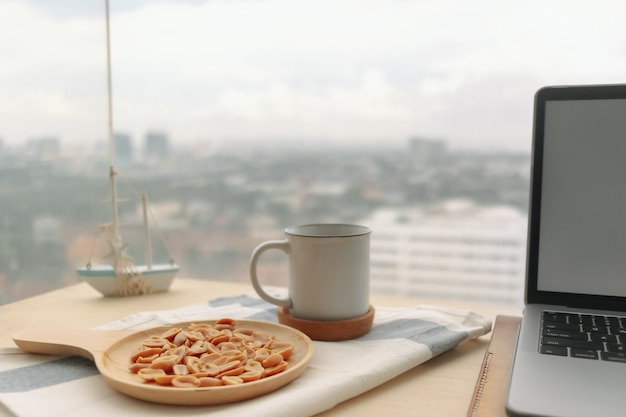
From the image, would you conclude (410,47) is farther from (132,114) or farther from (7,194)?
(7,194)

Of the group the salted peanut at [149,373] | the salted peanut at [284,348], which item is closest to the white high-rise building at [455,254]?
the salted peanut at [284,348]

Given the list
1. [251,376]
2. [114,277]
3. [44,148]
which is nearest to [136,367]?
[251,376]

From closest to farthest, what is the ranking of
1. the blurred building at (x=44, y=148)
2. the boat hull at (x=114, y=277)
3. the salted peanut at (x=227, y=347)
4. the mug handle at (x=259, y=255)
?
1. the salted peanut at (x=227, y=347)
2. the mug handle at (x=259, y=255)
3. the boat hull at (x=114, y=277)
4. the blurred building at (x=44, y=148)

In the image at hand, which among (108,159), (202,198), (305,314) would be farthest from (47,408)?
(202,198)

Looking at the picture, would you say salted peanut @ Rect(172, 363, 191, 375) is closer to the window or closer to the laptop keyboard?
the laptop keyboard

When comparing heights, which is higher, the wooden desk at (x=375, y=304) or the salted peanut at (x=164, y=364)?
the salted peanut at (x=164, y=364)

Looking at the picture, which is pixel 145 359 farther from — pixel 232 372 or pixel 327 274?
pixel 327 274

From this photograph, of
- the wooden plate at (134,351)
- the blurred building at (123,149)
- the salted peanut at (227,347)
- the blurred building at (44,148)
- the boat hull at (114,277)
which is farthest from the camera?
the blurred building at (123,149)

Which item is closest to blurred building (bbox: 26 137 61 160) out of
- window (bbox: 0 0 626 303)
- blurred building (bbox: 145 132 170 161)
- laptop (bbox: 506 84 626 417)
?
window (bbox: 0 0 626 303)

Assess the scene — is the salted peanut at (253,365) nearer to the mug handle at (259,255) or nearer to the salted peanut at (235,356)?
the salted peanut at (235,356)
